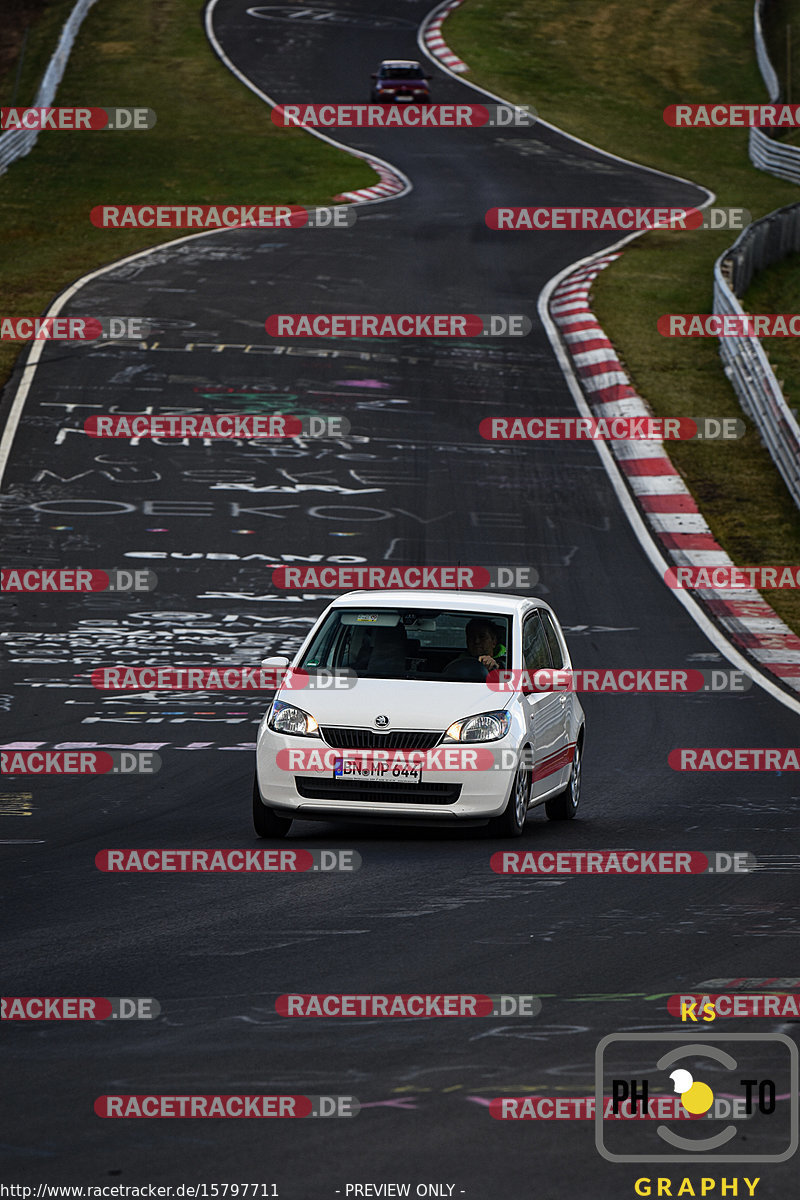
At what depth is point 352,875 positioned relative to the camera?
30.7 ft

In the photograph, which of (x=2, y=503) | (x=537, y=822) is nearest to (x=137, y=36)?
(x=2, y=503)

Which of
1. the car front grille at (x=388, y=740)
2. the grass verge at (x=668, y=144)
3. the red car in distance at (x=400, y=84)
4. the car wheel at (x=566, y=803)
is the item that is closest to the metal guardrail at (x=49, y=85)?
the red car in distance at (x=400, y=84)

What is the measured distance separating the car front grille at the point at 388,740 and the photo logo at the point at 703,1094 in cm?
415

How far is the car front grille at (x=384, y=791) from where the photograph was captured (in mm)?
10367

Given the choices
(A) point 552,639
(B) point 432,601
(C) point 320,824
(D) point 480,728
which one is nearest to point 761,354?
(A) point 552,639

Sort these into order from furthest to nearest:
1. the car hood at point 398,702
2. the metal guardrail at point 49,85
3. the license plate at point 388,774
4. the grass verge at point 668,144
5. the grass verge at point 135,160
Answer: the metal guardrail at point 49,85 < the grass verge at point 135,160 < the grass verge at point 668,144 < the car hood at point 398,702 < the license plate at point 388,774

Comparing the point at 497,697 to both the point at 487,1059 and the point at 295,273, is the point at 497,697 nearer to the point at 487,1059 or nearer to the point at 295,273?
the point at 487,1059

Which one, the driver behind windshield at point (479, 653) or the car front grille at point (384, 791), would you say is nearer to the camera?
the car front grille at point (384, 791)

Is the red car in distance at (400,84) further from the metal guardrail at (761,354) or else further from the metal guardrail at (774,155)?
the metal guardrail at (761,354)

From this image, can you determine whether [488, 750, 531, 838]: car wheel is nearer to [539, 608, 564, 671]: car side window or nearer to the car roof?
the car roof

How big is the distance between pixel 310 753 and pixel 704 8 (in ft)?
211

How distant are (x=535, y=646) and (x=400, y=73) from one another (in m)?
43.3

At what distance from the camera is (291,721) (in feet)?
34.8

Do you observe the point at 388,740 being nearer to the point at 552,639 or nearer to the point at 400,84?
the point at 552,639
